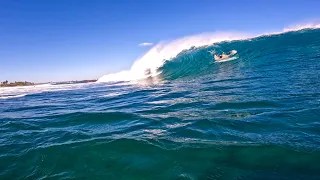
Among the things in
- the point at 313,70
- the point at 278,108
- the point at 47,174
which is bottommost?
the point at 47,174

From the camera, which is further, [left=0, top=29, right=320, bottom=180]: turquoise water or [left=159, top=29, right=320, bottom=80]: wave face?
[left=159, top=29, right=320, bottom=80]: wave face

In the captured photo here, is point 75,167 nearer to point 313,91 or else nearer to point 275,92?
point 275,92

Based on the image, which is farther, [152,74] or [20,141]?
[152,74]

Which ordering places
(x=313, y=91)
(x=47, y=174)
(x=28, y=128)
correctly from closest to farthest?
(x=47, y=174) < (x=28, y=128) < (x=313, y=91)

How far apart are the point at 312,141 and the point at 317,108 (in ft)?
7.80

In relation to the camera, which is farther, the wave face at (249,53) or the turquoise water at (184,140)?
the wave face at (249,53)

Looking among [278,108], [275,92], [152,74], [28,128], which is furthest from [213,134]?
[152,74]

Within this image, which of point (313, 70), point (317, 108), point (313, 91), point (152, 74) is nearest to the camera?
point (317, 108)

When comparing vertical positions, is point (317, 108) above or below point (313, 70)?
below

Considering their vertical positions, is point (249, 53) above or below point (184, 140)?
above

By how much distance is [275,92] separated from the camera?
28.9 ft

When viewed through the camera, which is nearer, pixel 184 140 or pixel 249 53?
pixel 184 140

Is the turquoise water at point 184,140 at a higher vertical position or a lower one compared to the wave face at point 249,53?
lower

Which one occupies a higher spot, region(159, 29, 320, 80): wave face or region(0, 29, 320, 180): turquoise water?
region(159, 29, 320, 80): wave face
